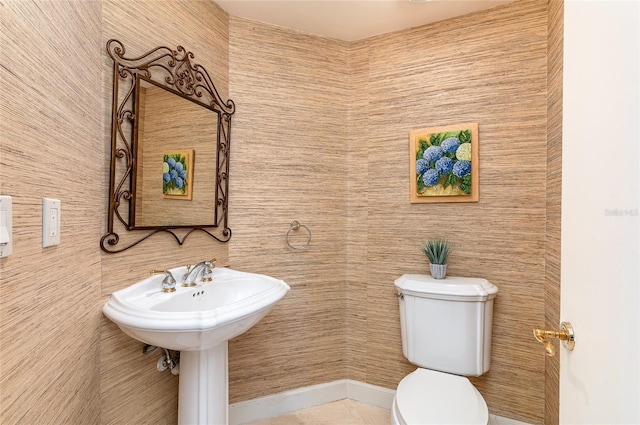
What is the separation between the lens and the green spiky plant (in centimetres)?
166

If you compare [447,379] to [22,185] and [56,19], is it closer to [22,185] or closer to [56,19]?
[22,185]

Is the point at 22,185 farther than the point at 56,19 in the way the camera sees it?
No

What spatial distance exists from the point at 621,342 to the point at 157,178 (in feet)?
4.97

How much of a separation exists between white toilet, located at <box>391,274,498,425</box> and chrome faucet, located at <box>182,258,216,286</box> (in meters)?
0.98

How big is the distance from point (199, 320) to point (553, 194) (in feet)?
5.37

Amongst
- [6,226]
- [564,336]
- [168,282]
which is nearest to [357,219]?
[168,282]

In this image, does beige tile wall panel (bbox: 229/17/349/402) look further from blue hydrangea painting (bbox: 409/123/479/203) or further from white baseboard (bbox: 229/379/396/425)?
blue hydrangea painting (bbox: 409/123/479/203)

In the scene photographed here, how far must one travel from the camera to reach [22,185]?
0.72 metres

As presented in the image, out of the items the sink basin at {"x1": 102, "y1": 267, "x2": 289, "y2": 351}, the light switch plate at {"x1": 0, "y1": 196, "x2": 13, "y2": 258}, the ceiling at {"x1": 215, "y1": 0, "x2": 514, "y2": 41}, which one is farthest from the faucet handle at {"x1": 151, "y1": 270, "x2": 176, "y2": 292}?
the ceiling at {"x1": 215, "y1": 0, "x2": 514, "y2": 41}

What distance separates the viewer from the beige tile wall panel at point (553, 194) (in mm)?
1381

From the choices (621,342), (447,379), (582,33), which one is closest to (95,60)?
(582,33)

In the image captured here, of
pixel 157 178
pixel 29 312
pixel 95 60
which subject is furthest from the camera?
pixel 157 178

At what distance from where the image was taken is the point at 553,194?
1.46 m

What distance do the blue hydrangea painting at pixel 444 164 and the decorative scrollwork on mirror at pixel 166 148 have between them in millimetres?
1085
